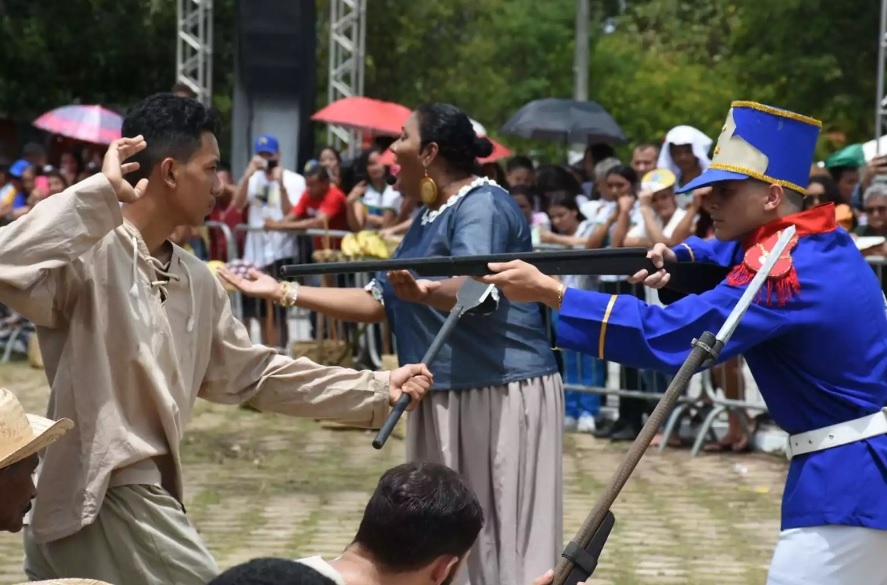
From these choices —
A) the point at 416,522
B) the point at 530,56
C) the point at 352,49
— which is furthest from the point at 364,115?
the point at 530,56

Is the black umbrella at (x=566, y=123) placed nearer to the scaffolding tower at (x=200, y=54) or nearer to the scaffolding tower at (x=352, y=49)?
the scaffolding tower at (x=352, y=49)

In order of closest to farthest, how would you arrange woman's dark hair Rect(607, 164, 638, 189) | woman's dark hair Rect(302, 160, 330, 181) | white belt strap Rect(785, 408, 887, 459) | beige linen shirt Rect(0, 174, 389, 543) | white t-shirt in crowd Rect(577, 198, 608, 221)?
beige linen shirt Rect(0, 174, 389, 543)
white belt strap Rect(785, 408, 887, 459)
woman's dark hair Rect(607, 164, 638, 189)
white t-shirt in crowd Rect(577, 198, 608, 221)
woman's dark hair Rect(302, 160, 330, 181)

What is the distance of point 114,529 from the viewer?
392 centimetres

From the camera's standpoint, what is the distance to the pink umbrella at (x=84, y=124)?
18266mm

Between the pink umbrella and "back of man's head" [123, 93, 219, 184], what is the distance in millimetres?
14330

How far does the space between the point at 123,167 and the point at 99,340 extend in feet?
1.42

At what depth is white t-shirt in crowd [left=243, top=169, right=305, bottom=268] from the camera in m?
12.6

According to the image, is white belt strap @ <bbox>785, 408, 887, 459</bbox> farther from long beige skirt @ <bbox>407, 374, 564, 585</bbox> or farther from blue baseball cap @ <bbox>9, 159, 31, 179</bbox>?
blue baseball cap @ <bbox>9, 159, 31, 179</bbox>

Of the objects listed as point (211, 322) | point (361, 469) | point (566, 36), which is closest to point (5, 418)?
point (211, 322)

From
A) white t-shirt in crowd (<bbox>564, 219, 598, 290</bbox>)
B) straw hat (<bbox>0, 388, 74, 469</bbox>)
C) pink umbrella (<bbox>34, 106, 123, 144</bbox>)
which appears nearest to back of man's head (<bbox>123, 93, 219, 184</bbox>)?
straw hat (<bbox>0, 388, 74, 469</bbox>)

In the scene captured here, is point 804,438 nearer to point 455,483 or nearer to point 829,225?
point 829,225

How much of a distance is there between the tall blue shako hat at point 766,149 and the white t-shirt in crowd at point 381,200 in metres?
8.06

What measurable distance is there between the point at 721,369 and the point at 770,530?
2307mm

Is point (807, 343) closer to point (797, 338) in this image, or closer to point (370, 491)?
point (797, 338)
